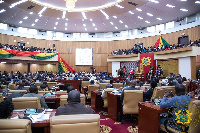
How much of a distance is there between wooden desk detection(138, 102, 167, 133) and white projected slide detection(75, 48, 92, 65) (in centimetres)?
2357

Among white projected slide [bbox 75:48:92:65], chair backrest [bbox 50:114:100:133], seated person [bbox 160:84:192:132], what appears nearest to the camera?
chair backrest [bbox 50:114:100:133]

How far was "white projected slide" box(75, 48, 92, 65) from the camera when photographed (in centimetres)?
2726

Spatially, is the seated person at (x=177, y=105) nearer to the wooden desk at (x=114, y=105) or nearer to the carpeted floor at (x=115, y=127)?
the carpeted floor at (x=115, y=127)

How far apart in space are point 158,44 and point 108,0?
28.6 feet

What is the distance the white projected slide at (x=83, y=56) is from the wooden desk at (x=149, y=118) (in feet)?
77.3

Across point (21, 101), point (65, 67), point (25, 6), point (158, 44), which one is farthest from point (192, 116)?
point (65, 67)

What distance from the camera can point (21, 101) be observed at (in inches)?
129

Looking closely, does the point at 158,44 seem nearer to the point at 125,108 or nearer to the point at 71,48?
the point at 71,48

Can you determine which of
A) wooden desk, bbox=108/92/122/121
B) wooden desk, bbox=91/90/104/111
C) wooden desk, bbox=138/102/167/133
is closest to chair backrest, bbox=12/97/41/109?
wooden desk, bbox=138/102/167/133

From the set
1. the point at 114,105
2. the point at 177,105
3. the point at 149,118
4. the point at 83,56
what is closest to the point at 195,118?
the point at 177,105

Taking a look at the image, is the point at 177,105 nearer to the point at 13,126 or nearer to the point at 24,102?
the point at 13,126

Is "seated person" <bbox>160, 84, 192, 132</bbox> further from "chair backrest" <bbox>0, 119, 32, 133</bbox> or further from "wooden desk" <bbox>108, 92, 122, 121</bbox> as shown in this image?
"chair backrest" <bbox>0, 119, 32, 133</bbox>

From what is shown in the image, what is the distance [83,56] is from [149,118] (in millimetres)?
24660

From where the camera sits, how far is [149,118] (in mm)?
3600
